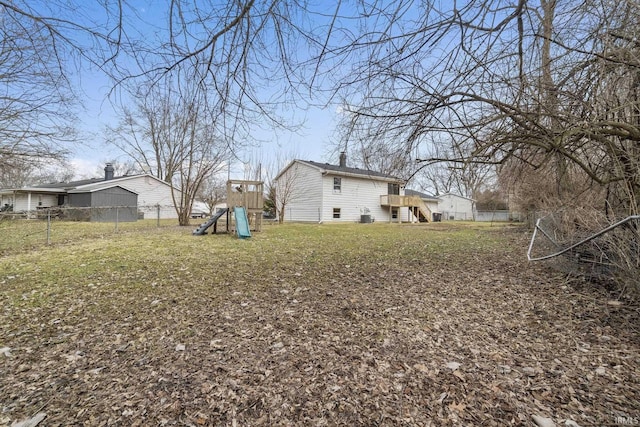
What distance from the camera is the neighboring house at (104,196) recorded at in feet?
61.5

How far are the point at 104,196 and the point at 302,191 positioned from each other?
12908mm

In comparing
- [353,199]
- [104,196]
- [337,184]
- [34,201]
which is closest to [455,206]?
[353,199]

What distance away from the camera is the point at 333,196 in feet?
63.4

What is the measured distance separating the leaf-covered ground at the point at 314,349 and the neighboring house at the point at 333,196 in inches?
539

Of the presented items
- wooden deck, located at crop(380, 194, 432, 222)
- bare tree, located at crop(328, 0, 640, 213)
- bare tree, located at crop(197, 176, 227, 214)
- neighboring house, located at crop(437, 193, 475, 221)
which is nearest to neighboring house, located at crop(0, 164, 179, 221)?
bare tree, located at crop(197, 176, 227, 214)

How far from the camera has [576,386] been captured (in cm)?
197

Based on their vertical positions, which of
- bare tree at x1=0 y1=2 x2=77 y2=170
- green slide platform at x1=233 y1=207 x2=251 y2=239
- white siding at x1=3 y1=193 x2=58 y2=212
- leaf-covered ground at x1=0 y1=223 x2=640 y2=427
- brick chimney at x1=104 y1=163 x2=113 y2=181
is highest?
brick chimney at x1=104 y1=163 x2=113 y2=181

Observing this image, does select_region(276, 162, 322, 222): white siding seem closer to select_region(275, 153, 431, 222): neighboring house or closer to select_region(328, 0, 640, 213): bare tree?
select_region(275, 153, 431, 222): neighboring house

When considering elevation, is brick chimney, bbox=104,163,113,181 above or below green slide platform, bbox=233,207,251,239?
above

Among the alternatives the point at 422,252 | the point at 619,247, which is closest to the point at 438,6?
the point at 619,247

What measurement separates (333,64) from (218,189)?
Answer: 25.8m

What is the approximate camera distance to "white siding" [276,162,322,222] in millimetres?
18781

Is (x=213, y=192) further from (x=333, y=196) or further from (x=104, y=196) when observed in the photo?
(x=333, y=196)

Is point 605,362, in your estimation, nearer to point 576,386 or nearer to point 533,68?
point 576,386
